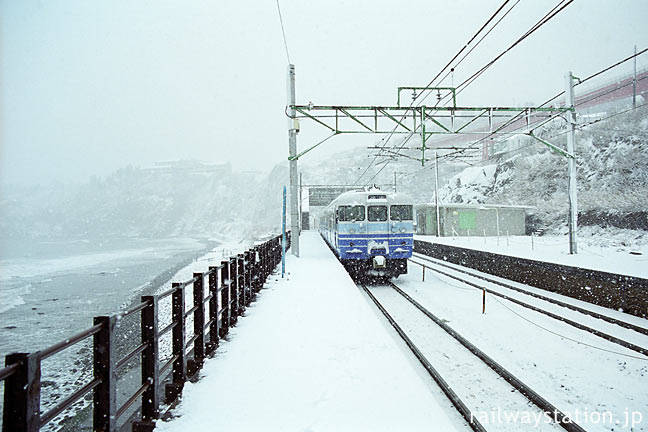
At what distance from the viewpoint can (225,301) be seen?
248 inches

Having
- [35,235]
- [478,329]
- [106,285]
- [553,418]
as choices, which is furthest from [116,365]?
[35,235]

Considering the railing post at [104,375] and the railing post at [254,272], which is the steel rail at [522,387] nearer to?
the railing post at [254,272]

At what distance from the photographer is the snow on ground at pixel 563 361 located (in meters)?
4.87

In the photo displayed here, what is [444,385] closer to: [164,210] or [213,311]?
[213,311]

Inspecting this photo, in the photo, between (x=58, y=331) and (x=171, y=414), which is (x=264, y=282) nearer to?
(x=171, y=414)

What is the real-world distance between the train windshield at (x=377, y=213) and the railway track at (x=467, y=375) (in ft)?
17.4

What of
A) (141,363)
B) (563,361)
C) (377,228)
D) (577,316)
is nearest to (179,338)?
(141,363)

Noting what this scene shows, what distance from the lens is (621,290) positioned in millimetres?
9414

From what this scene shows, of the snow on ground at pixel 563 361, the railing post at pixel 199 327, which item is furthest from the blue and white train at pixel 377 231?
the railing post at pixel 199 327

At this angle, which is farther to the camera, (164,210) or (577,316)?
(164,210)

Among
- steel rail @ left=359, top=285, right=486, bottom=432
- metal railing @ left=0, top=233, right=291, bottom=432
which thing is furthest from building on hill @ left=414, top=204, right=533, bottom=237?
metal railing @ left=0, top=233, right=291, bottom=432

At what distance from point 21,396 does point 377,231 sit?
1291 cm

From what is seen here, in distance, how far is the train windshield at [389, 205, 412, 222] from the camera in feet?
47.8

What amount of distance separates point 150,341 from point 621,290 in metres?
10.7
